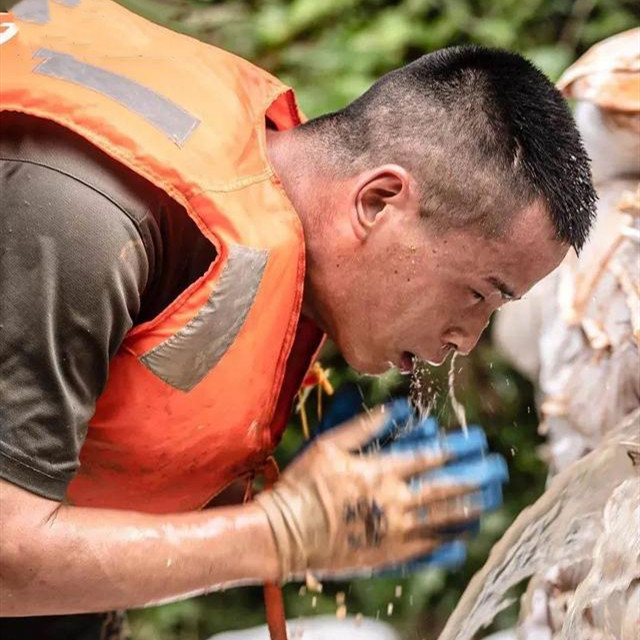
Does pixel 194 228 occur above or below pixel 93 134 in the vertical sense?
below

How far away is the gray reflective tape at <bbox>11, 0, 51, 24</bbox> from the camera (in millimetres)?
2014

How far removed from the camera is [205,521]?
179 cm

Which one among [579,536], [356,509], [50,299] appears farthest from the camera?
[579,536]

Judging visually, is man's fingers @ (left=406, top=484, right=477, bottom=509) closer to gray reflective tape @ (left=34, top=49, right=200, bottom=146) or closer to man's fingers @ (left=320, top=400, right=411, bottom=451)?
man's fingers @ (left=320, top=400, right=411, bottom=451)

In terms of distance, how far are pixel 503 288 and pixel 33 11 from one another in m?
1.01

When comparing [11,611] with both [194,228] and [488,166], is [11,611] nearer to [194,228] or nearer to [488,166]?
[194,228]

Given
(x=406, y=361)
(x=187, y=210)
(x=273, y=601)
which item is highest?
(x=187, y=210)

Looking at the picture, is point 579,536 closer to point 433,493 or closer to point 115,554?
point 433,493

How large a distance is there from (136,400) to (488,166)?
2.42 feet

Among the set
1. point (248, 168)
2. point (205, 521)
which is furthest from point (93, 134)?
point (205, 521)

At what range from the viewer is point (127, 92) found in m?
1.87

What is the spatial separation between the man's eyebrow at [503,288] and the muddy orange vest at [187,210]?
0.35 meters

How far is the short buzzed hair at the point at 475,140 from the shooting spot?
1926mm

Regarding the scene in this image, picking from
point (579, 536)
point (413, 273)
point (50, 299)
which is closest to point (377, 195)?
point (413, 273)
